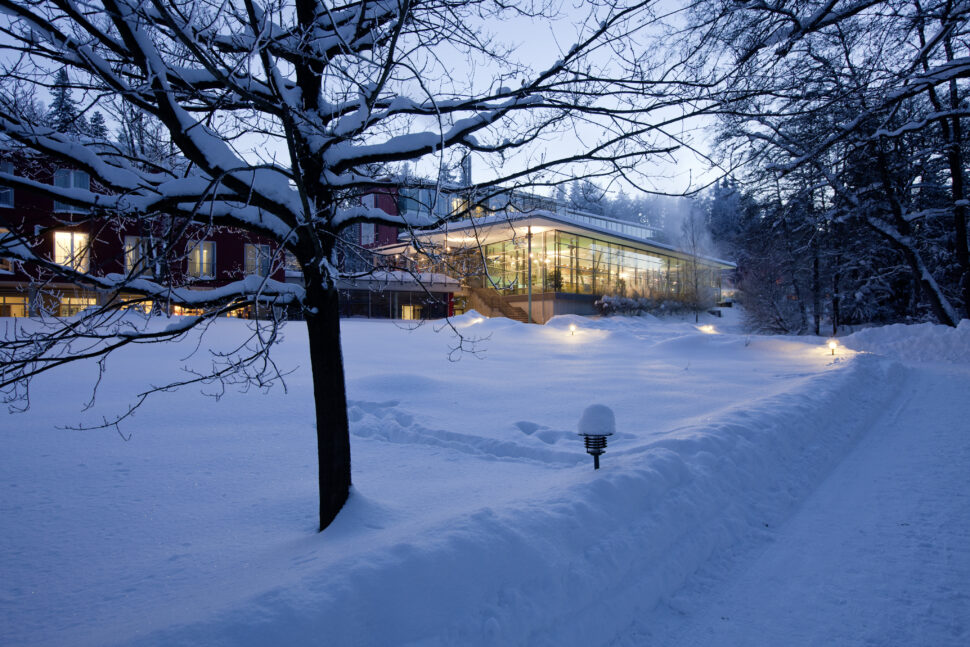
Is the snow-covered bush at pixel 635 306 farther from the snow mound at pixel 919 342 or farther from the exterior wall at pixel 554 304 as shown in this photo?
the snow mound at pixel 919 342

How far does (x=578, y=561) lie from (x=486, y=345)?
14.7 meters

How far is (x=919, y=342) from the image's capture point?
55.0 ft

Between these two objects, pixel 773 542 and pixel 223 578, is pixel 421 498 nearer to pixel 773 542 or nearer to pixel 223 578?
pixel 223 578

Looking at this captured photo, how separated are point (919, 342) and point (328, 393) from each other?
2022 cm

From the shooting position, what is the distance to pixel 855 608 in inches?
121

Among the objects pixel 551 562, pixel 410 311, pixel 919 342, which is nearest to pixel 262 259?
pixel 551 562

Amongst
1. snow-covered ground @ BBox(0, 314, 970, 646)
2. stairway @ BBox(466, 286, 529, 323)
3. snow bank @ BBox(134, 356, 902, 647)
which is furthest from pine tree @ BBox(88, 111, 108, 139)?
stairway @ BBox(466, 286, 529, 323)

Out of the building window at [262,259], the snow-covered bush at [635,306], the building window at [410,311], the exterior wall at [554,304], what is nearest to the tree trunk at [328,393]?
the building window at [262,259]

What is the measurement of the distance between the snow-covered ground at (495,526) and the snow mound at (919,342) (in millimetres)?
9245

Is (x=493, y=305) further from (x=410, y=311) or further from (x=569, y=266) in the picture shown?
(x=410, y=311)

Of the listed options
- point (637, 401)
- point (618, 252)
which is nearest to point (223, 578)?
point (637, 401)

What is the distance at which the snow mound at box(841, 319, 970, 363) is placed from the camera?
15.5 metres

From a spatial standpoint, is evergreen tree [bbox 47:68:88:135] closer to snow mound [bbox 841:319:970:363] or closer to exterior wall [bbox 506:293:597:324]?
snow mound [bbox 841:319:970:363]

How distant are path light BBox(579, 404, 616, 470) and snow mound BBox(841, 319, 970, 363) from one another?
1670 centimetres
